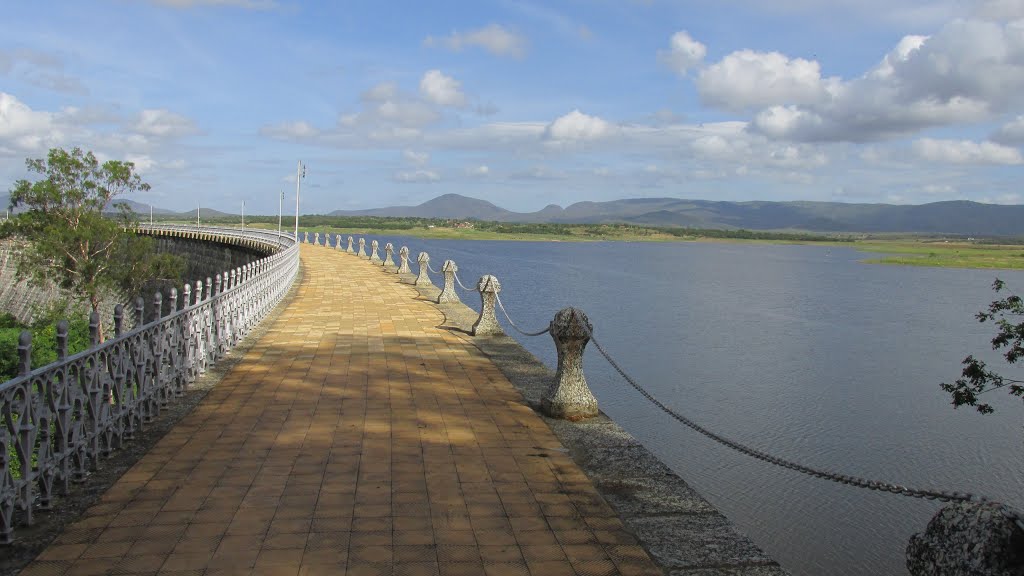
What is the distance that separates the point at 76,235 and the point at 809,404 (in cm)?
5006

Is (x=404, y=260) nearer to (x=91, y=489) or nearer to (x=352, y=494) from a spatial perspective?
(x=91, y=489)

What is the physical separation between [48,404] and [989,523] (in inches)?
189

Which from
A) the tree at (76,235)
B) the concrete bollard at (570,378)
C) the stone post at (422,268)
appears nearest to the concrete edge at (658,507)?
the concrete bollard at (570,378)

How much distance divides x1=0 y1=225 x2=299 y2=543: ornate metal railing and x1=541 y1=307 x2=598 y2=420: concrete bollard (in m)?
3.53

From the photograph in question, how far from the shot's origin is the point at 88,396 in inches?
203

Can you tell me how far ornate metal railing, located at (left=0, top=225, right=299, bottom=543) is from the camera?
417 centimetres

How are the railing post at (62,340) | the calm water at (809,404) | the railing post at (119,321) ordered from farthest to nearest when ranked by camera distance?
the calm water at (809,404), the railing post at (119,321), the railing post at (62,340)

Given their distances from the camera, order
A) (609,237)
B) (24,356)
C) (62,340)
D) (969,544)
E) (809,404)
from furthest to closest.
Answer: (609,237)
(809,404)
(62,340)
(24,356)
(969,544)

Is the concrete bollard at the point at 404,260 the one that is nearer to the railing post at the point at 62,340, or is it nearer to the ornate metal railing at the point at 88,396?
the ornate metal railing at the point at 88,396

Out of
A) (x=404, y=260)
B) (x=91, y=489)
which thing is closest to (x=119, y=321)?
(x=91, y=489)

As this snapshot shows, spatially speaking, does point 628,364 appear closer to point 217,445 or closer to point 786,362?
point 786,362

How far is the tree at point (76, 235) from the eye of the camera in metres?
51.2

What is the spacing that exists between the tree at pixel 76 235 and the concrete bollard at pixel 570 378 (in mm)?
51041

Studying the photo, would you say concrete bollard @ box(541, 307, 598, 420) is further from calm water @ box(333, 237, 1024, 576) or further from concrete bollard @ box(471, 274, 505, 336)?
concrete bollard @ box(471, 274, 505, 336)
